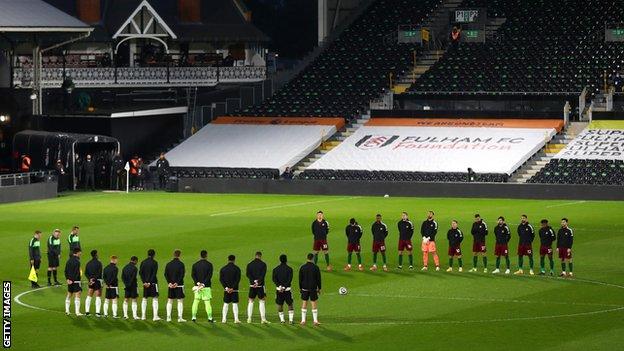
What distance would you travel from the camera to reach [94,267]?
35844 millimetres

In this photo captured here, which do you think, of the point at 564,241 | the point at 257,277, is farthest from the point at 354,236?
the point at 257,277

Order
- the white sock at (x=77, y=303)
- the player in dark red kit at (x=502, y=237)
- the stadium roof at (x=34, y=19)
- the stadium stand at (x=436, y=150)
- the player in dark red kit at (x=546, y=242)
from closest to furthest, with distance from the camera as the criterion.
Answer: the white sock at (x=77, y=303) < the player in dark red kit at (x=546, y=242) < the player in dark red kit at (x=502, y=237) < the stadium stand at (x=436, y=150) < the stadium roof at (x=34, y=19)

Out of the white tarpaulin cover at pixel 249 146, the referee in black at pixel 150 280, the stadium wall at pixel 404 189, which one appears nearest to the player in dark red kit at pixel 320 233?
the referee in black at pixel 150 280

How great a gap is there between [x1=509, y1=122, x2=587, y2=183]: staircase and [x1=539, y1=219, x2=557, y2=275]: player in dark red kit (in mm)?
27288

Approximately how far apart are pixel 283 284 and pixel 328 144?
44.1 m

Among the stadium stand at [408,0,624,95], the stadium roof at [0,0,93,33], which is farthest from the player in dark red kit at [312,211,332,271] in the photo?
the stadium stand at [408,0,624,95]

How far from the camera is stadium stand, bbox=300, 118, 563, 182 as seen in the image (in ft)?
236

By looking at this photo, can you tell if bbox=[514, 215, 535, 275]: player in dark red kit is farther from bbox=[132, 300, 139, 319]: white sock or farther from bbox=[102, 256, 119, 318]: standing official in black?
bbox=[102, 256, 119, 318]: standing official in black

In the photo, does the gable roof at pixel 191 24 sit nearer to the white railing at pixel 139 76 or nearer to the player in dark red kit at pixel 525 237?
the white railing at pixel 139 76

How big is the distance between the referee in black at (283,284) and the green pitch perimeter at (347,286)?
0.45 m

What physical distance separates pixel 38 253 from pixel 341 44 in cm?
5009

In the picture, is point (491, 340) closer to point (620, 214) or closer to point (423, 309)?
point (423, 309)

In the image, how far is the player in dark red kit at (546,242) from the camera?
42750 mm

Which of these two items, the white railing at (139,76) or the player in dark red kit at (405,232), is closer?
the player in dark red kit at (405,232)
